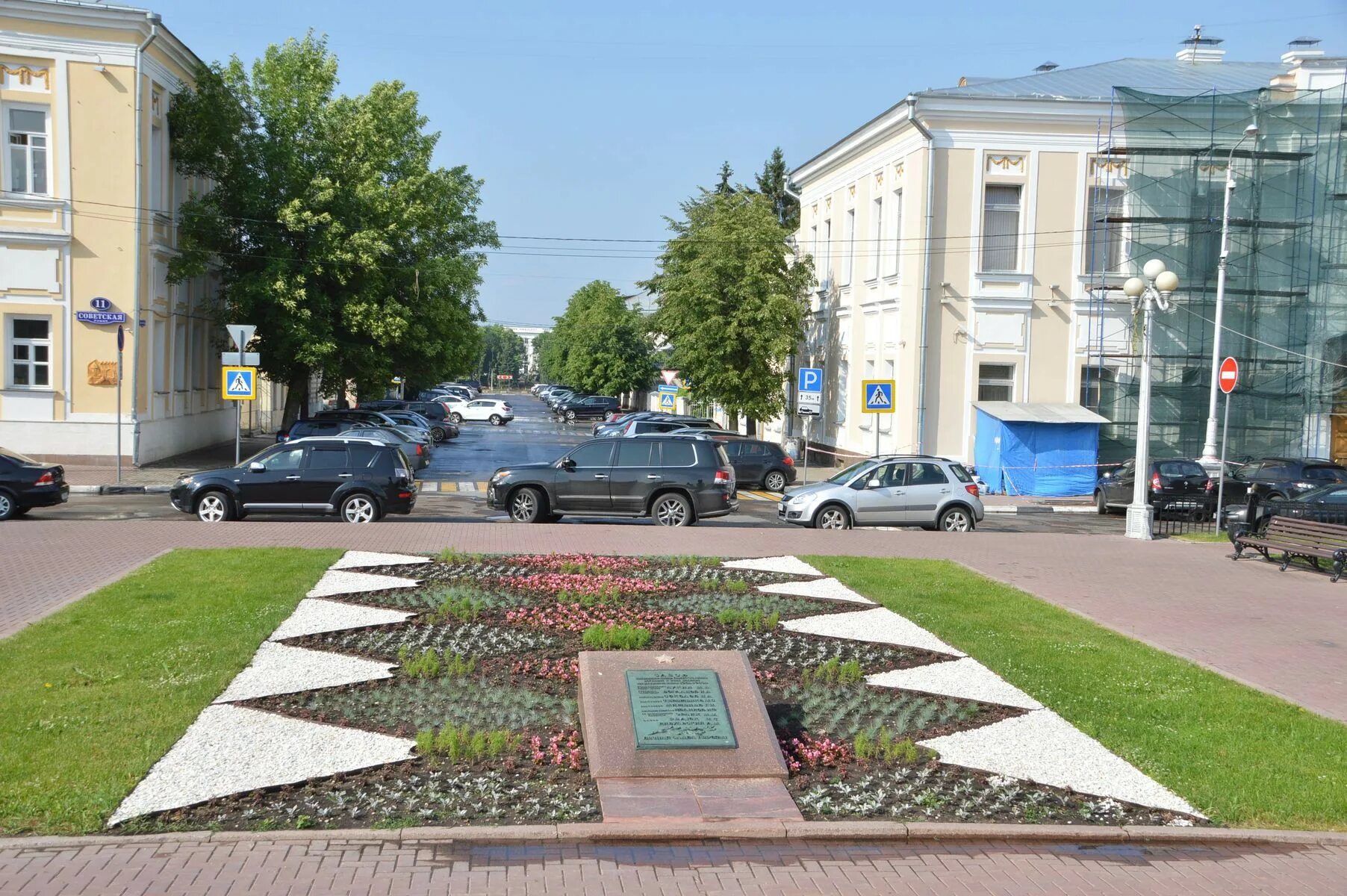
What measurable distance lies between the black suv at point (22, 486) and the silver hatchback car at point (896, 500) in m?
13.6

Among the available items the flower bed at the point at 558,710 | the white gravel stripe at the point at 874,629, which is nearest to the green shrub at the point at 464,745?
the flower bed at the point at 558,710

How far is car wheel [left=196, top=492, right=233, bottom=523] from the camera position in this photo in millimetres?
21359

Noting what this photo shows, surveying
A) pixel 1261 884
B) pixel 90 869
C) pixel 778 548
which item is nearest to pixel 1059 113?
pixel 778 548

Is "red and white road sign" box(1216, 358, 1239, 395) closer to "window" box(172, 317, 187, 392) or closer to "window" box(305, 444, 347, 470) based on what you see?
"window" box(305, 444, 347, 470)

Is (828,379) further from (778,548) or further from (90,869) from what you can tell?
(90,869)

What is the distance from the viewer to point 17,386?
3156 cm

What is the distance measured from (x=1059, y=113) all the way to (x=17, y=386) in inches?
Result: 1177

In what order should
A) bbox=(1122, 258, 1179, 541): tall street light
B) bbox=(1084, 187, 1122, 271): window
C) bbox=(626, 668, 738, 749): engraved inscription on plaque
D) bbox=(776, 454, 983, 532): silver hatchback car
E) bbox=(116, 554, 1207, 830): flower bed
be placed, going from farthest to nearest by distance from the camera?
bbox=(1084, 187, 1122, 271): window
bbox=(776, 454, 983, 532): silver hatchback car
bbox=(1122, 258, 1179, 541): tall street light
bbox=(626, 668, 738, 749): engraved inscription on plaque
bbox=(116, 554, 1207, 830): flower bed

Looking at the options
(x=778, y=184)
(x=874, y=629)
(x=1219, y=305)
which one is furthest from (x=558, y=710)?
(x=778, y=184)

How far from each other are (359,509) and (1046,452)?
20.1m

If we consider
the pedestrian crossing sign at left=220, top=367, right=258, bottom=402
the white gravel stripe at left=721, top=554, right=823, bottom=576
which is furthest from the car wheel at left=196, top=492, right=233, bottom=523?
the white gravel stripe at left=721, top=554, right=823, bottom=576

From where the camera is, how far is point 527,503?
22.1 m

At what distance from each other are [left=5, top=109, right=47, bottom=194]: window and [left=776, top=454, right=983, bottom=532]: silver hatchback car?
74.5ft

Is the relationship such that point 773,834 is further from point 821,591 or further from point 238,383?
point 238,383
